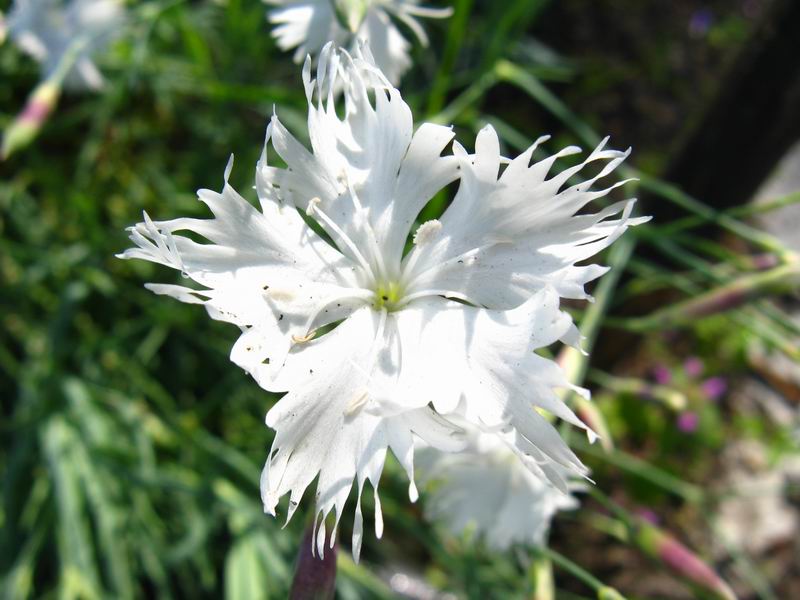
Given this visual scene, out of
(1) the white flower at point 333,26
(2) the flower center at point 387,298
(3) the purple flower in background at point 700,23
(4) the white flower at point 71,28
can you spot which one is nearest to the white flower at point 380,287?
(2) the flower center at point 387,298

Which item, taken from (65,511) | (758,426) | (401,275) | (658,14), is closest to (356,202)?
(401,275)

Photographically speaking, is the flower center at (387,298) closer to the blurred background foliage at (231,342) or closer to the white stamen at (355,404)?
the white stamen at (355,404)

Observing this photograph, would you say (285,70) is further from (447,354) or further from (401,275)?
(447,354)

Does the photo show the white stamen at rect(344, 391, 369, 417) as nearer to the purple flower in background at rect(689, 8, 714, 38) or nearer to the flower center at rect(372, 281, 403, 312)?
the flower center at rect(372, 281, 403, 312)

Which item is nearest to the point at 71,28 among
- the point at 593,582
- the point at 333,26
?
the point at 333,26

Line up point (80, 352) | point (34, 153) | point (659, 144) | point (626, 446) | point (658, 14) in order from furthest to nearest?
point (658, 14) < point (659, 144) < point (626, 446) < point (34, 153) < point (80, 352)

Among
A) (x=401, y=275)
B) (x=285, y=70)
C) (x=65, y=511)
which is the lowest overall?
(x=65, y=511)
